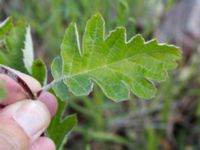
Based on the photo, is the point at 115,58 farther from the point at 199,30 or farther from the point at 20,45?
the point at 199,30

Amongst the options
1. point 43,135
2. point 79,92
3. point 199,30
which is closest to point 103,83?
point 79,92

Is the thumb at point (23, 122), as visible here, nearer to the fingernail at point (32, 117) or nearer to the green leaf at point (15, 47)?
the fingernail at point (32, 117)

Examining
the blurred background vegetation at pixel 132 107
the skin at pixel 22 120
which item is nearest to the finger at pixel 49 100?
the skin at pixel 22 120

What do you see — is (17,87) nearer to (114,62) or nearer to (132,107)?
(114,62)

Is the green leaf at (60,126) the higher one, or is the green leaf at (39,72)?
the green leaf at (39,72)

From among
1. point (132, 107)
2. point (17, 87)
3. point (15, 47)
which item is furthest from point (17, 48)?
point (132, 107)

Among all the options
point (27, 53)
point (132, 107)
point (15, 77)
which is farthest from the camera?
point (132, 107)
